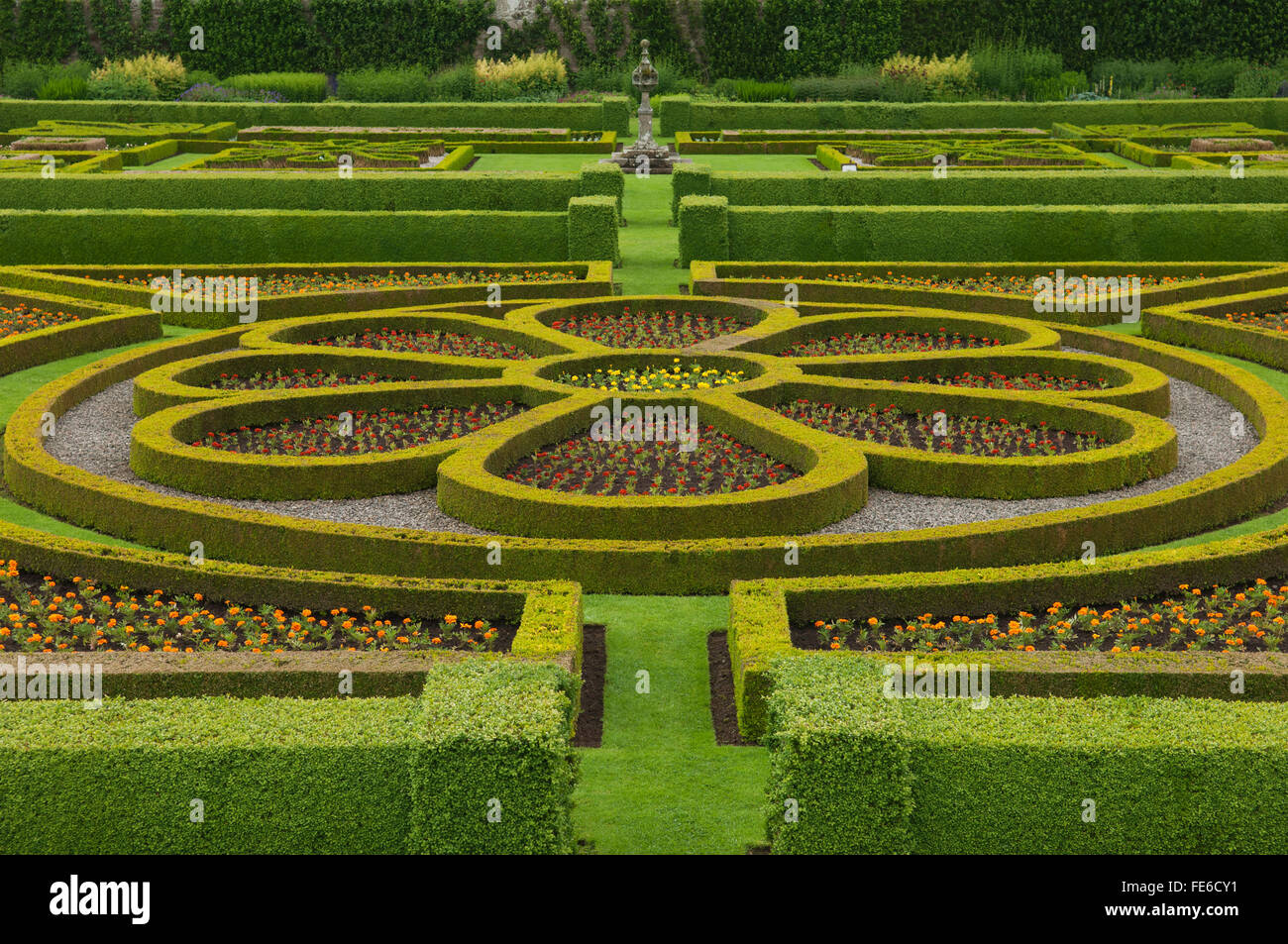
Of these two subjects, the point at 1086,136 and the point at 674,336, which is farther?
the point at 1086,136

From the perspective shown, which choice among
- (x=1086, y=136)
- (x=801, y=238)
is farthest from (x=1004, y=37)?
(x=801, y=238)

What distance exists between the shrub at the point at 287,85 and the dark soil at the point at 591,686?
43.2 metres

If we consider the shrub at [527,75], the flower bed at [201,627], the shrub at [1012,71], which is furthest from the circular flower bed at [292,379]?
the shrub at [1012,71]

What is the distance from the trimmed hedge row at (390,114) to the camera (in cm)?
4350

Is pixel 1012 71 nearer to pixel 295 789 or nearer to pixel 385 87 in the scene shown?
pixel 385 87

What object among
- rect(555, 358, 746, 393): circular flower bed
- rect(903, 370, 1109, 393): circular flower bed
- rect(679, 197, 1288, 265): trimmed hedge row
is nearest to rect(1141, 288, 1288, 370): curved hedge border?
rect(679, 197, 1288, 265): trimmed hedge row

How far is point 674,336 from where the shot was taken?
18.6 metres

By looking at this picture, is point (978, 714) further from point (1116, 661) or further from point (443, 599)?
point (443, 599)

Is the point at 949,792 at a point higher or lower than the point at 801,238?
lower

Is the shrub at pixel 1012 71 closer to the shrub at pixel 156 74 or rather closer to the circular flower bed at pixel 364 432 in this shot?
the shrub at pixel 156 74

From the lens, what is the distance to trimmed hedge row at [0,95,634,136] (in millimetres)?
43500

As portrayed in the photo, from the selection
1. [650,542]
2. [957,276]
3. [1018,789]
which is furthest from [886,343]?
[1018,789]

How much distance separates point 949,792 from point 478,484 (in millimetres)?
6300
